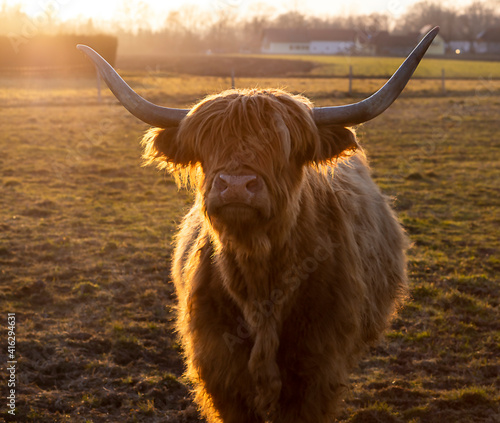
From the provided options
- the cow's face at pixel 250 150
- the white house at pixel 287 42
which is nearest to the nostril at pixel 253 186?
the cow's face at pixel 250 150

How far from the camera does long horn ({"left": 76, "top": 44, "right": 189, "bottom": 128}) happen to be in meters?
2.79

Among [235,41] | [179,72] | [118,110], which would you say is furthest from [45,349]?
[235,41]

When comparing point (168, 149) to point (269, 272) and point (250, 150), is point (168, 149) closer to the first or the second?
point (250, 150)

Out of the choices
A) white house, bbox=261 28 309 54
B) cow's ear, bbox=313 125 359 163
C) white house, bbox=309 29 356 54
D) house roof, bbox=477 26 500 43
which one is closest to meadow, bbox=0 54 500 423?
cow's ear, bbox=313 125 359 163

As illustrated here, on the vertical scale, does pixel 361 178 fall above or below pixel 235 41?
below

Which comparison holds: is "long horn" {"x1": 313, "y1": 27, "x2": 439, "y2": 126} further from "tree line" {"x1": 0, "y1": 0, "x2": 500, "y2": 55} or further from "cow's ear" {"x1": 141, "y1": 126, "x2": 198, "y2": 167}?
"tree line" {"x1": 0, "y1": 0, "x2": 500, "y2": 55}

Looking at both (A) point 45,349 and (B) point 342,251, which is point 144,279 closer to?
(A) point 45,349

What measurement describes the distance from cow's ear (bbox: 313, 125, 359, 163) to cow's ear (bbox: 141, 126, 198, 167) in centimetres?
64

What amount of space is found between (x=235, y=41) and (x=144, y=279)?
74335 millimetres

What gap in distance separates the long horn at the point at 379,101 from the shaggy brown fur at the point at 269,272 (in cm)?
7

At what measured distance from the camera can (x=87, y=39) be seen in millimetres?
34688

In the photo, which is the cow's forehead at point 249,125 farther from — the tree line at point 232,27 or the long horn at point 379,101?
the tree line at point 232,27

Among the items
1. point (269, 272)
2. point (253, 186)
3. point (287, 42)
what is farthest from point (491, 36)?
point (253, 186)

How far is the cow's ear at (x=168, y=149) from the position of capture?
9.21 feet
